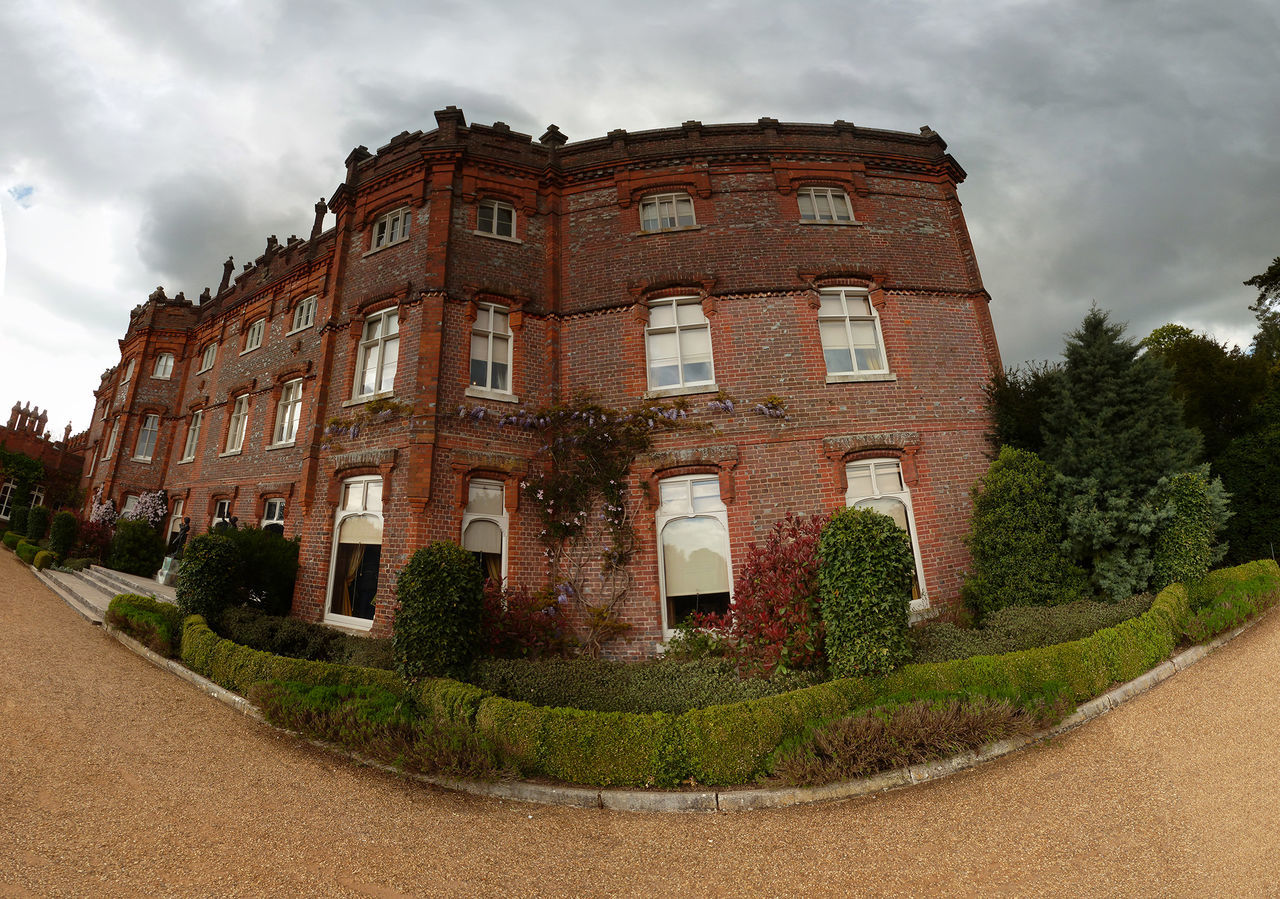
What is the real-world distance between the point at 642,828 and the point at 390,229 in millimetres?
13697

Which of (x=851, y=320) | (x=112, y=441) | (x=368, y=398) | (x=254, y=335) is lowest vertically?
(x=368, y=398)

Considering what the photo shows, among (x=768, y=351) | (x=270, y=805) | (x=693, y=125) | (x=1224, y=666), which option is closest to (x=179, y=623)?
(x=270, y=805)

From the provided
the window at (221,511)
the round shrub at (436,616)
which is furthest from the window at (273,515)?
the round shrub at (436,616)

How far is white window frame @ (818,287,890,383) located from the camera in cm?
1152

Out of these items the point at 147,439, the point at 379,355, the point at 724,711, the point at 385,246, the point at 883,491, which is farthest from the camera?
the point at 147,439

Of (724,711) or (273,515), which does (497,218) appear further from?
(724,711)

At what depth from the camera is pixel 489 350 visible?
11953 millimetres

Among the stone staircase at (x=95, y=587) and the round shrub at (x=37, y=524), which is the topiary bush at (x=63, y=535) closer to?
the stone staircase at (x=95, y=587)

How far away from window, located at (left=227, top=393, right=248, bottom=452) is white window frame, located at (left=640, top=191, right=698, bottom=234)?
14038mm

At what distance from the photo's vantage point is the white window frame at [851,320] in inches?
453

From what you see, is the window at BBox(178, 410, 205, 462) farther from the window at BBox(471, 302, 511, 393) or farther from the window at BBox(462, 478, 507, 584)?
the window at BBox(462, 478, 507, 584)

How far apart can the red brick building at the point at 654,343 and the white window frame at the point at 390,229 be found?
0.08 meters

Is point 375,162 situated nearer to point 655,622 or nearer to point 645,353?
point 645,353

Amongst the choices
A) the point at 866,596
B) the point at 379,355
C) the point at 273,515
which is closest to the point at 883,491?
the point at 866,596
